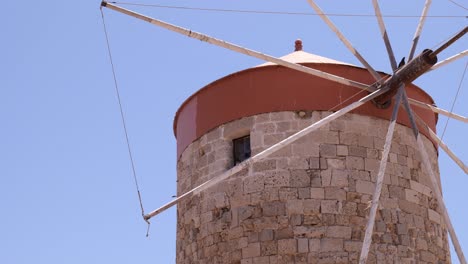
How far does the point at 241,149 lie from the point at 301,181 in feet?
3.94

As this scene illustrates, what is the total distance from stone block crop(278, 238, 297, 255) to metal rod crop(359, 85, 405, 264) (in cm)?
106

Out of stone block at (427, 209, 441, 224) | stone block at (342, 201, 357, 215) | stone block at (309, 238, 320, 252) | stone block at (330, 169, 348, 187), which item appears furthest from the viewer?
stone block at (427, 209, 441, 224)

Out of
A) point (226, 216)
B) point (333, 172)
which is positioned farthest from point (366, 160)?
point (226, 216)

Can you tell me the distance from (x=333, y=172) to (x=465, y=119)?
7.39 ft

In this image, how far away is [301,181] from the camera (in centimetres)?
1034

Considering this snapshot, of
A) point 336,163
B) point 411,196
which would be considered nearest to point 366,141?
point 336,163

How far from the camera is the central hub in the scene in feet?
32.8

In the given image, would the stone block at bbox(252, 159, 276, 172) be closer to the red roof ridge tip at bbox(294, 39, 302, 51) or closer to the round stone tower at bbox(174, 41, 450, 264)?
the round stone tower at bbox(174, 41, 450, 264)

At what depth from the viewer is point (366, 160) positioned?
417 inches

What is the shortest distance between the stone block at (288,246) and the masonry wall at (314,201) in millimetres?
13

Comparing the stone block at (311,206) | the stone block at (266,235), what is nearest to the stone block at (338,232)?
the stone block at (311,206)

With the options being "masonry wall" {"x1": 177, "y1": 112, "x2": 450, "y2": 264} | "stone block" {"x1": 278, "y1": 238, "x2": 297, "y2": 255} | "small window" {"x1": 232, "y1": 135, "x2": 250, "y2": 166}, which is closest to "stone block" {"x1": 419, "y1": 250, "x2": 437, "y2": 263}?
"masonry wall" {"x1": 177, "y1": 112, "x2": 450, "y2": 264}

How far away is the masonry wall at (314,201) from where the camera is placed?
33.2 ft

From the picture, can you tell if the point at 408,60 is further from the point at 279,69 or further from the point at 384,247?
the point at 384,247
